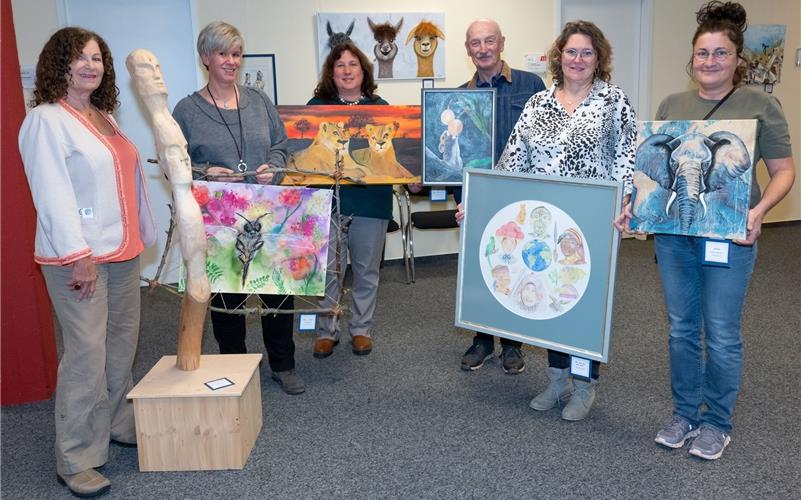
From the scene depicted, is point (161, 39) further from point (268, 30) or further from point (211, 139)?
point (211, 139)

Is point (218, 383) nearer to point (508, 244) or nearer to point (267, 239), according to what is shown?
point (267, 239)

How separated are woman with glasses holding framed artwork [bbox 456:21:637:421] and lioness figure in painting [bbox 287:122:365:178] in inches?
35.2

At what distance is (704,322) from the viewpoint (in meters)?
2.71

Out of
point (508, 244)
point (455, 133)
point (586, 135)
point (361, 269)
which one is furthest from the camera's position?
point (361, 269)

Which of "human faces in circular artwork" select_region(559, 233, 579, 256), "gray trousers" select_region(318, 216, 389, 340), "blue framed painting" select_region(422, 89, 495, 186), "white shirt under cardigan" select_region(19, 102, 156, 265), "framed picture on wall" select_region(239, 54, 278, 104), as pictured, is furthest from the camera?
"framed picture on wall" select_region(239, 54, 278, 104)

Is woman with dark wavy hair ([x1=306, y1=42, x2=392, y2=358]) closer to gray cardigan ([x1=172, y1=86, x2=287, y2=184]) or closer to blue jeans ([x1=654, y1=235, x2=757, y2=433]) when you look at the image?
gray cardigan ([x1=172, y1=86, x2=287, y2=184])

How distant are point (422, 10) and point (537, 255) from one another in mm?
3631

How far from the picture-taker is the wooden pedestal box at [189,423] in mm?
2697

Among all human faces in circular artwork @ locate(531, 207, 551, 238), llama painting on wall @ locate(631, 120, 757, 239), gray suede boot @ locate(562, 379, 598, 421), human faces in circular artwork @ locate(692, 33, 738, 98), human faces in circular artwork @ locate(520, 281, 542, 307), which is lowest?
gray suede boot @ locate(562, 379, 598, 421)

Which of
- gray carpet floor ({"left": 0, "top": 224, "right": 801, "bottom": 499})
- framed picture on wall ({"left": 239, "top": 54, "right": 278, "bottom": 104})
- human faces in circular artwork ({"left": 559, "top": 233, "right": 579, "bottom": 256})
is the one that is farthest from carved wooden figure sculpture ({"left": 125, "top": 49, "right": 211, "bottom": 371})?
framed picture on wall ({"left": 239, "top": 54, "right": 278, "bottom": 104})

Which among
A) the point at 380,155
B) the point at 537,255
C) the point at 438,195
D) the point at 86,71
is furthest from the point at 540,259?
the point at 86,71

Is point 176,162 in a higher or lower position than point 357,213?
higher

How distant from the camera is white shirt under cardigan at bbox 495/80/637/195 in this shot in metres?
2.78

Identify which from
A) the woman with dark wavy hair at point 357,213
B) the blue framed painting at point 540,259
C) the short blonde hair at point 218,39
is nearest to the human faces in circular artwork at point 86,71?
the short blonde hair at point 218,39
